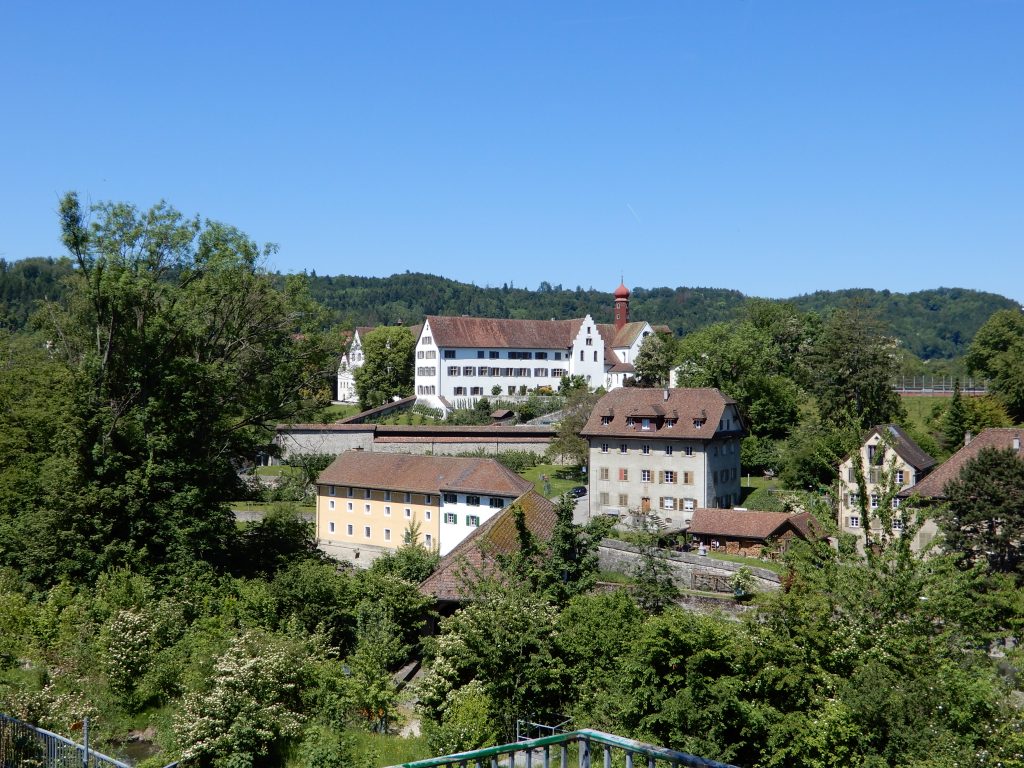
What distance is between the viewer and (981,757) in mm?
9766

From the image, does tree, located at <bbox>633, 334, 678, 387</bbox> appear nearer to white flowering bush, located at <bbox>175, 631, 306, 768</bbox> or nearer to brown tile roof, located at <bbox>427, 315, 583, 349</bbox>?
brown tile roof, located at <bbox>427, 315, 583, 349</bbox>

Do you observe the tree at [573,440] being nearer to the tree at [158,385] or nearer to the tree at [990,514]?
the tree at [990,514]

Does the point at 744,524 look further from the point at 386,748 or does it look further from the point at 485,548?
the point at 386,748

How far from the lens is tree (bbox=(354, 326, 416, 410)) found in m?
84.0

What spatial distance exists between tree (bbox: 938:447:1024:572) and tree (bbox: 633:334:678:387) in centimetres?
3771

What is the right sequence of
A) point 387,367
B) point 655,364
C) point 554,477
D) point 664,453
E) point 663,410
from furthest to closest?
point 387,367 < point 655,364 < point 554,477 < point 663,410 < point 664,453

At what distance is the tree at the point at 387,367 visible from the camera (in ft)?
276

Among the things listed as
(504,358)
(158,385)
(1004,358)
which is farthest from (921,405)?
(158,385)

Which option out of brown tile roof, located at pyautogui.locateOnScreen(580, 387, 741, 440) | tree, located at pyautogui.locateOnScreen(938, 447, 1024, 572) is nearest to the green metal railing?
tree, located at pyautogui.locateOnScreen(938, 447, 1024, 572)

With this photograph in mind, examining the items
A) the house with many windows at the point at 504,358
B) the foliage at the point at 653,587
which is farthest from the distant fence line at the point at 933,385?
the foliage at the point at 653,587

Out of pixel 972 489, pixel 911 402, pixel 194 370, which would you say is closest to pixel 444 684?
pixel 194 370

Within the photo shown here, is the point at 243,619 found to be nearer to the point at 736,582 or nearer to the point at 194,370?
the point at 194,370

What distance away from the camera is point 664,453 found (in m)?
45.7

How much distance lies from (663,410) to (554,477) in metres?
11.1
